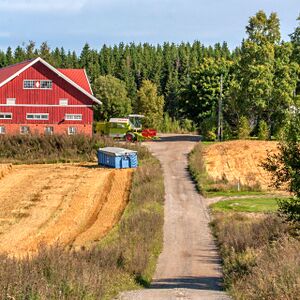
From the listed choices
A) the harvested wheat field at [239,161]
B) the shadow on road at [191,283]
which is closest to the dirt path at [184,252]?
the shadow on road at [191,283]

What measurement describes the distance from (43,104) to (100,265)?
44287mm

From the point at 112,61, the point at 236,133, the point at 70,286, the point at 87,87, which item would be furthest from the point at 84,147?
the point at 112,61

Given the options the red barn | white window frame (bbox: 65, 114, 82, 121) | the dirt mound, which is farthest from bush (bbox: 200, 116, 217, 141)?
the dirt mound

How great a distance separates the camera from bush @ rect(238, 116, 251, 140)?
58.4 m

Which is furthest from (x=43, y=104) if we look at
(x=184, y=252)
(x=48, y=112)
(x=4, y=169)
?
(x=184, y=252)

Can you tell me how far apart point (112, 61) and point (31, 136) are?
72828 mm

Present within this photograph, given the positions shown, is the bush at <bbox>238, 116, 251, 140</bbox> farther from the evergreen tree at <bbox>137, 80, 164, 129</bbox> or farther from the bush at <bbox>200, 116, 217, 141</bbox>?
the evergreen tree at <bbox>137, 80, 164, 129</bbox>

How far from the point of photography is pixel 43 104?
6019 centimetres

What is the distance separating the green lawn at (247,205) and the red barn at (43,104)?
1084 inches

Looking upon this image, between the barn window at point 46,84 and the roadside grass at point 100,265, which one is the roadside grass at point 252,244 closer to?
the roadside grass at point 100,265

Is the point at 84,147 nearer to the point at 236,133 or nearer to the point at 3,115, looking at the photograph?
the point at 3,115

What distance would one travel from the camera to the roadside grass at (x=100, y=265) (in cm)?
1070

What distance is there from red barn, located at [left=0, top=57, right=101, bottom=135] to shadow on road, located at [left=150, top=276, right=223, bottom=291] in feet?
137

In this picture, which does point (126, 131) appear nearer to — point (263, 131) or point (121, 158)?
point (263, 131)
